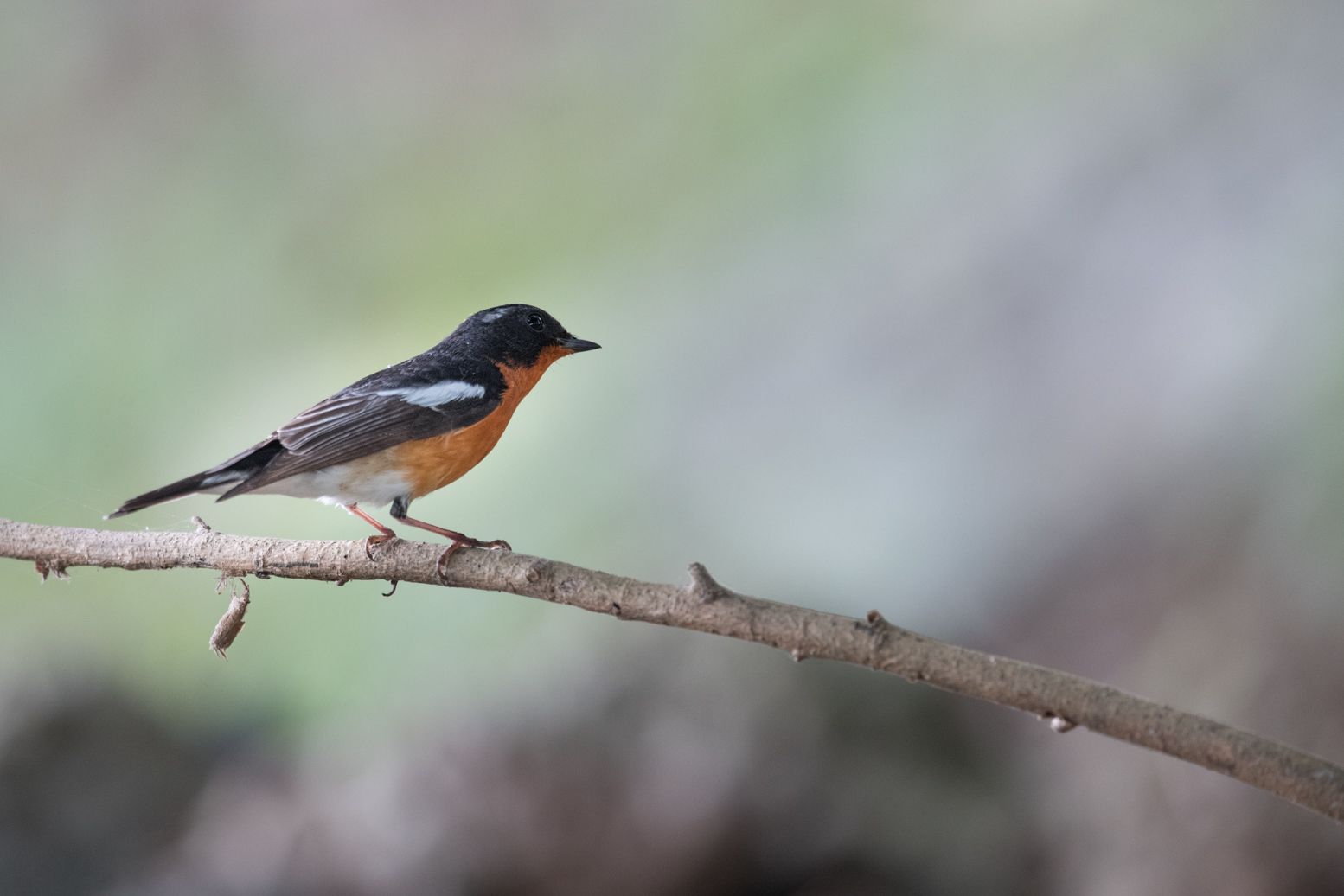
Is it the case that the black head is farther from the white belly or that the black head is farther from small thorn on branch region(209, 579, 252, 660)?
small thorn on branch region(209, 579, 252, 660)

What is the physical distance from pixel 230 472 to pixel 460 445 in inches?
17.2

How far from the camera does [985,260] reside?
435 cm

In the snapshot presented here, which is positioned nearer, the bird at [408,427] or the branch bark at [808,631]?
the branch bark at [808,631]

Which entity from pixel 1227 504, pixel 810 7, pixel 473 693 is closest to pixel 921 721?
pixel 1227 504

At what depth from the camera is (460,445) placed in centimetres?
227

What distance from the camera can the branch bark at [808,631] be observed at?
136 centimetres

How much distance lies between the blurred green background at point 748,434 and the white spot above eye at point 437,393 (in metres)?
0.80

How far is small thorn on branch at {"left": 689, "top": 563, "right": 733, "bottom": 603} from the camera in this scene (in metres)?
1.52

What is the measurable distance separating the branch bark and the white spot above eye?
39cm

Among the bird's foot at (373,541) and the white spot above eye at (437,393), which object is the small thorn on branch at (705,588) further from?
the white spot above eye at (437,393)

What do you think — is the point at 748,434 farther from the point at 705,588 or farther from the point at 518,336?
the point at 705,588

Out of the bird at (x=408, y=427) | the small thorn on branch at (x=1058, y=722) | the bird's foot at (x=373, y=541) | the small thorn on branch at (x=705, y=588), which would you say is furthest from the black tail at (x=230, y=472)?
the small thorn on branch at (x=1058, y=722)

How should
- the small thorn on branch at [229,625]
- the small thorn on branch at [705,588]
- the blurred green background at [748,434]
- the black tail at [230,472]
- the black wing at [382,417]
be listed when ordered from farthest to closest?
the blurred green background at [748,434] < the black wing at [382,417] < the black tail at [230,472] < the small thorn on branch at [229,625] < the small thorn on branch at [705,588]

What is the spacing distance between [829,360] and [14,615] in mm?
3255
